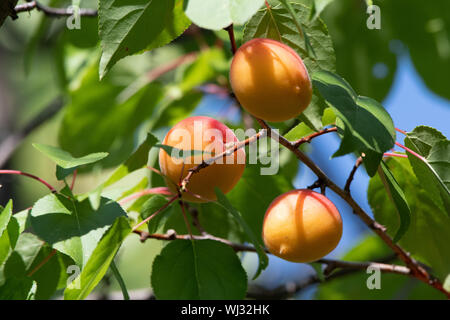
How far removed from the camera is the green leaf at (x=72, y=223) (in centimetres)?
84

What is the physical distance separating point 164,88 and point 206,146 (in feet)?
2.76

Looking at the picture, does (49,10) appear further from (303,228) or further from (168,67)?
(303,228)

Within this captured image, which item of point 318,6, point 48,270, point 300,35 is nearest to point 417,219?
point 300,35

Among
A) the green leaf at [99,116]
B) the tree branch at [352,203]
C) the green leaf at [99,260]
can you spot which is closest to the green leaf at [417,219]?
the tree branch at [352,203]

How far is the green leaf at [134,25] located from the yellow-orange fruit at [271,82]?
0.50 ft

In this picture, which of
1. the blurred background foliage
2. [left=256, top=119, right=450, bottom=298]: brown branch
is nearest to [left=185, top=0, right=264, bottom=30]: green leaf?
[left=256, top=119, right=450, bottom=298]: brown branch

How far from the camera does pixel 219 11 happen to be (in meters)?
0.75

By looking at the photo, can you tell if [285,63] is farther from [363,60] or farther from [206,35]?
[206,35]

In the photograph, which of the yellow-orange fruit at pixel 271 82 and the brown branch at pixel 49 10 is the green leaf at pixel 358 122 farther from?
the brown branch at pixel 49 10

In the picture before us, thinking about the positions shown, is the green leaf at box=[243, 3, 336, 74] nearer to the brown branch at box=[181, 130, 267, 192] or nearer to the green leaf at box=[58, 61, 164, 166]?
the brown branch at box=[181, 130, 267, 192]

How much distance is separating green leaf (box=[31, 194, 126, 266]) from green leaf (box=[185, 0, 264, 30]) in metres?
0.32

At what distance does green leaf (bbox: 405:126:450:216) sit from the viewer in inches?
35.2

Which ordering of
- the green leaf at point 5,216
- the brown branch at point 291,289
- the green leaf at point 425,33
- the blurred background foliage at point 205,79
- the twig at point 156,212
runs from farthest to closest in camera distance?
the green leaf at point 425,33 → the blurred background foliage at point 205,79 → the brown branch at point 291,289 → the twig at point 156,212 → the green leaf at point 5,216
